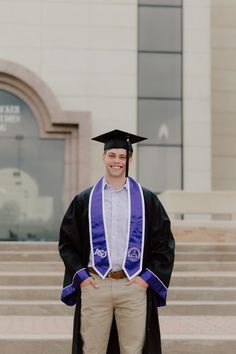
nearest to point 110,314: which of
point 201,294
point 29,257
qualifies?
point 201,294

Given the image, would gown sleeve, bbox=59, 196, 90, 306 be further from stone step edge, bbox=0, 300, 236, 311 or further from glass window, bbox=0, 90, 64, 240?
glass window, bbox=0, 90, 64, 240

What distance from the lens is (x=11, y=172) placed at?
16.1 meters

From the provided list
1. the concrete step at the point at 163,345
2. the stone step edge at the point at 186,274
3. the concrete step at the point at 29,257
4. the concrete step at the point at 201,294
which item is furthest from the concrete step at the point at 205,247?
the concrete step at the point at 163,345

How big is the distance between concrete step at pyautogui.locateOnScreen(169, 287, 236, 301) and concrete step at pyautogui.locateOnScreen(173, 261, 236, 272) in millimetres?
1659

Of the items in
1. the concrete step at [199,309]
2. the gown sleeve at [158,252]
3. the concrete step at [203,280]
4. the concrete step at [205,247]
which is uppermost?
the gown sleeve at [158,252]

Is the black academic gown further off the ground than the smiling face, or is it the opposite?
the smiling face

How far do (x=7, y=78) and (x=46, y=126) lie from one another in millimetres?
1630

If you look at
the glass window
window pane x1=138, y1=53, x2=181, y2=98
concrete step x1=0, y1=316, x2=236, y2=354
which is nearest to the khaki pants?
concrete step x1=0, y1=316, x2=236, y2=354

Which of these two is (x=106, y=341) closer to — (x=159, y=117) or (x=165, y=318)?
(x=165, y=318)

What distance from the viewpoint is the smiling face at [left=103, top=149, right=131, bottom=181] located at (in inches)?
155

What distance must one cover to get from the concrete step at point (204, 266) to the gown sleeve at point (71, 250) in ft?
22.0

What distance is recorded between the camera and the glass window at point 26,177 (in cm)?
1595

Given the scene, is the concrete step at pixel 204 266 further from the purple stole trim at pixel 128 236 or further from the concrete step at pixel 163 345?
the purple stole trim at pixel 128 236

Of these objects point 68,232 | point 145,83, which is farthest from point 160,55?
point 68,232
